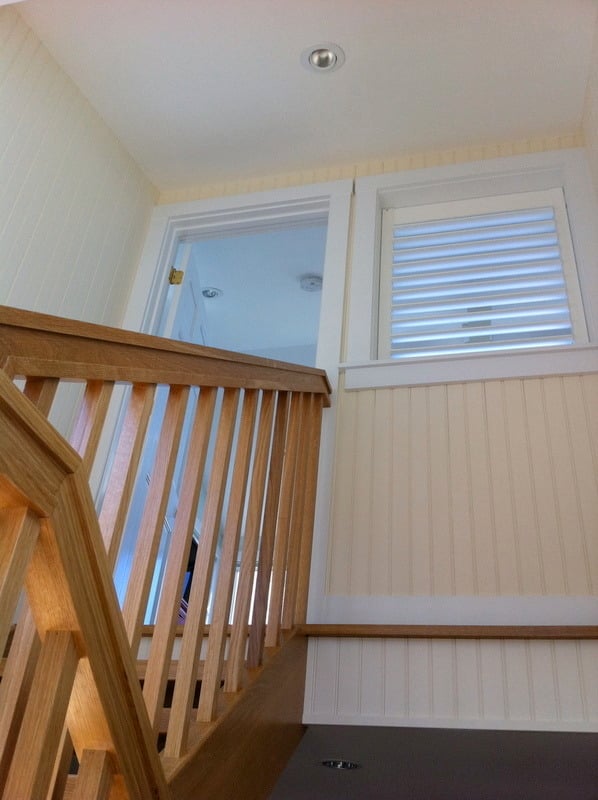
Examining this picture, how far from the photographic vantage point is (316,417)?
2.61 meters

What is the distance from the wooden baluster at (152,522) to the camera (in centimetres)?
124

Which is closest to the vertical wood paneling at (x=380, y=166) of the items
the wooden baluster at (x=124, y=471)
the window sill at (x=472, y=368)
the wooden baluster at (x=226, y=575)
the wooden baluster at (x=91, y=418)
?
the window sill at (x=472, y=368)

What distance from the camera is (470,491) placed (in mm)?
2455

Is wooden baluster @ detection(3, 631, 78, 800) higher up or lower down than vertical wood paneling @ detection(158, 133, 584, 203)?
lower down

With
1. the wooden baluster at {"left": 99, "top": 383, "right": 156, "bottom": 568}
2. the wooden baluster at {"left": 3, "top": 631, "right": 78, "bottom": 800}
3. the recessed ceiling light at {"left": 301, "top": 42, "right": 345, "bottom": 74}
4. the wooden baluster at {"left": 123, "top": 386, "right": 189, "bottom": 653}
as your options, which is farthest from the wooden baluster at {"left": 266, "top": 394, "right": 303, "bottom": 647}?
the recessed ceiling light at {"left": 301, "top": 42, "right": 345, "bottom": 74}

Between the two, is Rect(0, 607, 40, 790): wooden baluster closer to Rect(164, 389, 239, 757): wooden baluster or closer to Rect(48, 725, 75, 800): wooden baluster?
Rect(48, 725, 75, 800): wooden baluster

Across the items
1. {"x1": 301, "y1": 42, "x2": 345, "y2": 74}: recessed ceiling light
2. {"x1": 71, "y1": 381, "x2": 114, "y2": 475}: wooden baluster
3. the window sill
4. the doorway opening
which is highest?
the doorway opening

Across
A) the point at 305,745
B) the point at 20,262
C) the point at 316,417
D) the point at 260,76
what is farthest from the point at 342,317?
the point at 305,745

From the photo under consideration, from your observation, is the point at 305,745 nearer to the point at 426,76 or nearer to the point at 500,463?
the point at 500,463

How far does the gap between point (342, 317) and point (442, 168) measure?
0.88 meters

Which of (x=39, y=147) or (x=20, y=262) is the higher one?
(x=39, y=147)

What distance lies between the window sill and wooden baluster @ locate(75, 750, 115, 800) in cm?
193

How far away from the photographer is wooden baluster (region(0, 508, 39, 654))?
0.75 metres

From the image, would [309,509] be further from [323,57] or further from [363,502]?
[323,57]
